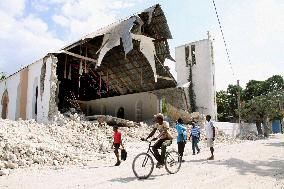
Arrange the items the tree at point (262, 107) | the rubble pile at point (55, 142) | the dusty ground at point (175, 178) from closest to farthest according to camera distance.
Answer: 1. the dusty ground at point (175, 178)
2. the rubble pile at point (55, 142)
3. the tree at point (262, 107)

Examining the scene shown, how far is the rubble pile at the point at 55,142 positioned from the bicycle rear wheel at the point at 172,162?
180 inches

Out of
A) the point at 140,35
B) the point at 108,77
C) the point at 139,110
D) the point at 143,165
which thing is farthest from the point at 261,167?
the point at 139,110

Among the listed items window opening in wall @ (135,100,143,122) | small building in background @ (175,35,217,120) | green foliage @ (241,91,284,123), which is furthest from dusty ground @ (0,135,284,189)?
green foliage @ (241,91,284,123)

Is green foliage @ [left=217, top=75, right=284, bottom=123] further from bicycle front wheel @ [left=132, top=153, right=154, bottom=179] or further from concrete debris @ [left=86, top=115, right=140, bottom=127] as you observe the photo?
bicycle front wheel @ [left=132, top=153, right=154, bottom=179]

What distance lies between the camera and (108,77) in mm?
27094

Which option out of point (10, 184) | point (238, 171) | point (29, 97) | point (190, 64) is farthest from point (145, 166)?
point (190, 64)

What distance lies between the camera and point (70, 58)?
23000mm

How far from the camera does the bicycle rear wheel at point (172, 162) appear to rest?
802 centimetres

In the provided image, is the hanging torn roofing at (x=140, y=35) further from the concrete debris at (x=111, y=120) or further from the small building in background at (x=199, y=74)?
the small building in background at (x=199, y=74)

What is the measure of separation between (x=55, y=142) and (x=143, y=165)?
24.6ft

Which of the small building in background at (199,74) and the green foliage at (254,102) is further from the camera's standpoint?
the green foliage at (254,102)

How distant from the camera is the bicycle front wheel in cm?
745

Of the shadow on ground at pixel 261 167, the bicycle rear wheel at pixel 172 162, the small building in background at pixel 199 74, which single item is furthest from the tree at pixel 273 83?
the bicycle rear wheel at pixel 172 162

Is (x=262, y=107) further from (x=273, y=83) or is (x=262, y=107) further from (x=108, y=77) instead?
(x=273, y=83)
